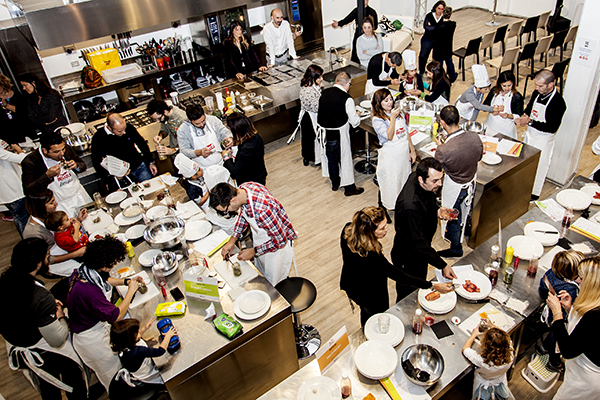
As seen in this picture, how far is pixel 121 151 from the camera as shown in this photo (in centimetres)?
425

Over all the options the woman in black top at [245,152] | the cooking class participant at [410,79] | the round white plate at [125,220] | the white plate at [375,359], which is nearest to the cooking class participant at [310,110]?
the cooking class participant at [410,79]

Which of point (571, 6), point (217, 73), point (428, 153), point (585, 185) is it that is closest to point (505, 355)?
point (585, 185)

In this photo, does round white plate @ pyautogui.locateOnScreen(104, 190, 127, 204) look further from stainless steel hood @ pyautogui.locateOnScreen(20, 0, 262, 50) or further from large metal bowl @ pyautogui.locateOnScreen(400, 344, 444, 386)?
→ large metal bowl @ pyautogui.locateOnScreen(400, 344, 444, 386)

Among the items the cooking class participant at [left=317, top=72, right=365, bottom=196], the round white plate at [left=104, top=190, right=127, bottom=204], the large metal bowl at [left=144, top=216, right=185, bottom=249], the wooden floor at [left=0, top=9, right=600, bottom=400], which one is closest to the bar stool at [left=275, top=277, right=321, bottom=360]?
the wooden floor at [left=0, top=9, right=600, bottom=400]

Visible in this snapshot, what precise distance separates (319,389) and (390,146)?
2.62 metres

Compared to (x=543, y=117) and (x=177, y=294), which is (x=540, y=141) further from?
(x=177, y=294)

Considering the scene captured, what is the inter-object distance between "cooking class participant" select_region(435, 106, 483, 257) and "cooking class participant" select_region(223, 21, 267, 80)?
11.9 ft

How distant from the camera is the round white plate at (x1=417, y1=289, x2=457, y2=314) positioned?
8.59ft

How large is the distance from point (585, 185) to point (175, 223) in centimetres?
350

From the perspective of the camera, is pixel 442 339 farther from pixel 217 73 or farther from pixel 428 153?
Answer: pixel 217 73

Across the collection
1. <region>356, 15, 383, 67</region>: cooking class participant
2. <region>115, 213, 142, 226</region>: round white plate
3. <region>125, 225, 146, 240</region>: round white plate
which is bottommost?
<region>125, 225, 146, 240</region>: round white plate

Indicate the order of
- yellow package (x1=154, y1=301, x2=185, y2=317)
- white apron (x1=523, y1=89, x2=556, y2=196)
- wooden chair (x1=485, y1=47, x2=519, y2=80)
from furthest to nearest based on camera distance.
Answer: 1. wooden chair (x1=485, y1=47, x2=519, y2=80)
2. white apron (x1=523, y1=89, x2=556, y2=196)
3. yellow package (x1=154, y1=301, x2=185, y2=317)

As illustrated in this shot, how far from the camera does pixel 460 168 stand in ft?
11.5

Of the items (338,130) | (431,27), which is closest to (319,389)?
(338,130)
